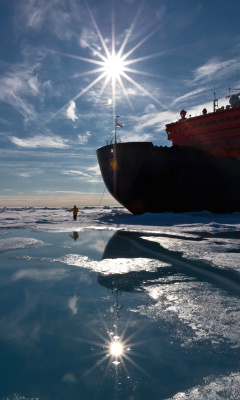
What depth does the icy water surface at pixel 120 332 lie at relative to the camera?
2.03 meters

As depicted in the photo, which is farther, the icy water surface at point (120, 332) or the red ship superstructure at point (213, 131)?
the red ship superstructure at point (213, 131)

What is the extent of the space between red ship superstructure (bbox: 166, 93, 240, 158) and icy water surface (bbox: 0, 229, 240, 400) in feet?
66.0

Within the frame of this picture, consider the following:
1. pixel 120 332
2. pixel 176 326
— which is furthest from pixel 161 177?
pixel 120 332

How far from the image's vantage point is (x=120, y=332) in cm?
290

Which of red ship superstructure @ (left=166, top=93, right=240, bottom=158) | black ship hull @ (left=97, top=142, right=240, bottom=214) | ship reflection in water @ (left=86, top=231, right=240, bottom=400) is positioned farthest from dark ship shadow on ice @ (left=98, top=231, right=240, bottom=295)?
red ship superstructure @ (left=166, top=93, right=240, bottom=158)

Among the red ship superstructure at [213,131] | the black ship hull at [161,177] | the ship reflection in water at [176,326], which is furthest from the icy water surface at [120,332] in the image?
the red ship superstructure at [213,131]

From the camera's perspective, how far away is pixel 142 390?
1.98 m

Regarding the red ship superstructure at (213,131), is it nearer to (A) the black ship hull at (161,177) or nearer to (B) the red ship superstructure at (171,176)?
(B) the red ship superstructure at (171,176)

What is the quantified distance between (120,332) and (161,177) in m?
16.1

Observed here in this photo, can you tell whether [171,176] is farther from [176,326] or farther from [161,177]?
[176,326]

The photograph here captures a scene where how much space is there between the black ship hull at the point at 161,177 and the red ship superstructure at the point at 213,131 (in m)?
3.74

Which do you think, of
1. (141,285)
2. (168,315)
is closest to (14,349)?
(168,315)

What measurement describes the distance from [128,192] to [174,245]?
10773 mm

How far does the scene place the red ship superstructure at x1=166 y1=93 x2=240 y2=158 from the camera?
23769 millimetres
